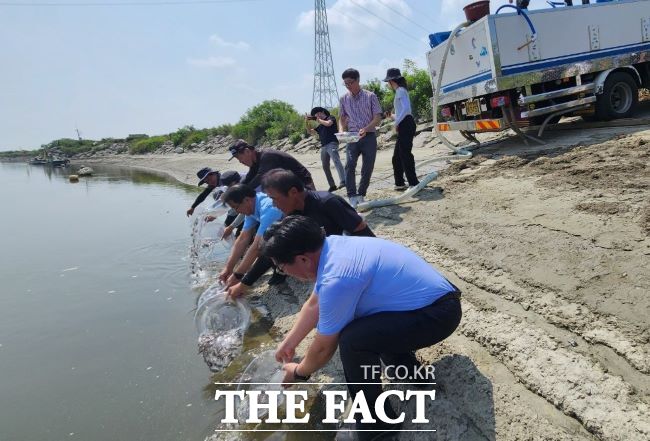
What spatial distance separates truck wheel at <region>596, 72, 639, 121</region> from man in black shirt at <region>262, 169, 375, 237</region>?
667cm

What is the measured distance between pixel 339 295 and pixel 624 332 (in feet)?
5.87

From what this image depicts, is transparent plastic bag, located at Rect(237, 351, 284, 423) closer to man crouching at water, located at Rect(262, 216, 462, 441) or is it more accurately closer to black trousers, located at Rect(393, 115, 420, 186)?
man crouching at water, located at Rect(262, 216, 462, 441)

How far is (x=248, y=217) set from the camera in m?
4.59

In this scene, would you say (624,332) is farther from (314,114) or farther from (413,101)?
(413,101)

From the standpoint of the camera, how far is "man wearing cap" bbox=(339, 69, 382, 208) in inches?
247

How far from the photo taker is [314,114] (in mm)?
7836

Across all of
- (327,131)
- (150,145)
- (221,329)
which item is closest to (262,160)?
(221,329)

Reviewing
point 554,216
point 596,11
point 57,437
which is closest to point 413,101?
point 596,11

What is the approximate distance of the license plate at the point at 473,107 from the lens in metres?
8.09

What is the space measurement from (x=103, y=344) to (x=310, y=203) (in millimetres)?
3260

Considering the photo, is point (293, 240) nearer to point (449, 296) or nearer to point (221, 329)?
point (449, 296)

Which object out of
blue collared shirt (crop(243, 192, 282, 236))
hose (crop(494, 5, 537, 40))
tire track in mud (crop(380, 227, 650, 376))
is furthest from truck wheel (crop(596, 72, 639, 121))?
blue collared shirt (crop(243, 192, 282, 236))

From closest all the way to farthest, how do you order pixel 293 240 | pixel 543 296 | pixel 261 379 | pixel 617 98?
1. pixel 293 240
2. pixel 543 296
3. pixel 261 379
4. pixel 617 98

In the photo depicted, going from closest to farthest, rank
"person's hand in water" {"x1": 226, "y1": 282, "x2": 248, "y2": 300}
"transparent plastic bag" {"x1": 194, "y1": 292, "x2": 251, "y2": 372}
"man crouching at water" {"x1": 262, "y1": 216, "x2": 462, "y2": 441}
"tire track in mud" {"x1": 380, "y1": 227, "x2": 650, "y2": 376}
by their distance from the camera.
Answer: "man crouching at water" {"x1": 262, "y1": 216, "x2": 462, "y2": 441}, "tire track in mud" {"x1": 380, "y1": 227, "x2": 650, "y2": 376}, "person's hand in water" {"x1": 226, "y1": 282, "x2": 248, "y2": 300}, "transparent plastic bag" {"x1": 194, "y1": 292, "x2": 251, "y2": 372}
